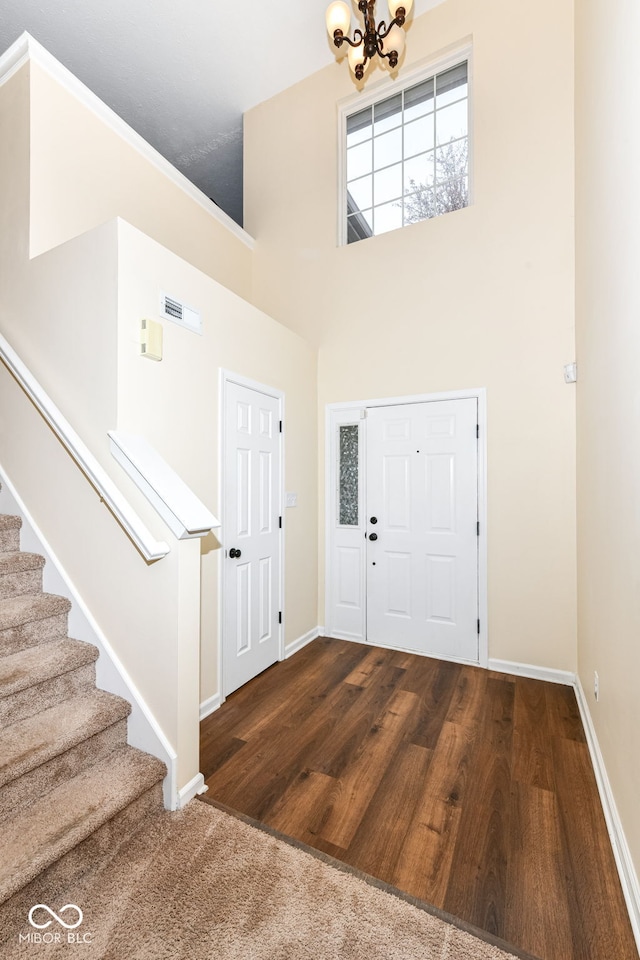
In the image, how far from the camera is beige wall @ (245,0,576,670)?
2.97 m

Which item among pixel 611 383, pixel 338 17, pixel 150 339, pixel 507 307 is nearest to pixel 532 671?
pixel 611 383

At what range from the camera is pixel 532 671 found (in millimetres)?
3039

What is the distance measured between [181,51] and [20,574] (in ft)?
14.4

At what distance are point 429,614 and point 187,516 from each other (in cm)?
237

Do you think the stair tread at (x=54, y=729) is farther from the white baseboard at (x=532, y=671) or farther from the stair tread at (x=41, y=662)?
the white baseboard at (x=532, y=671)

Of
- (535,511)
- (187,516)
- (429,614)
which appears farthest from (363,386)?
(187,516)

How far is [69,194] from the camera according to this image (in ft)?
8.72

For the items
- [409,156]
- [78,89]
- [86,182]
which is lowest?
[86,182]

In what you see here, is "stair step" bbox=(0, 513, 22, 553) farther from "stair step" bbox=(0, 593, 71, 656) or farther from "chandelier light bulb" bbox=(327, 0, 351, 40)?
"chandelier light bulb" bbox=(327, 0, 351, 40)

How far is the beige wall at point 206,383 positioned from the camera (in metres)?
2.17

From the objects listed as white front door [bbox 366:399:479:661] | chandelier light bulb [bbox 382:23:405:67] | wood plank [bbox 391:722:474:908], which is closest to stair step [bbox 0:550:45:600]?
wood plank [bbox 391:722:474:908]

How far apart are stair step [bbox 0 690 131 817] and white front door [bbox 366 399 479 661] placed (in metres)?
2.24

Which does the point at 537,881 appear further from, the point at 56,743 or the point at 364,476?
the point at 364,476

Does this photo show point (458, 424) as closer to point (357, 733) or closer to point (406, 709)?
point (406, 709)
